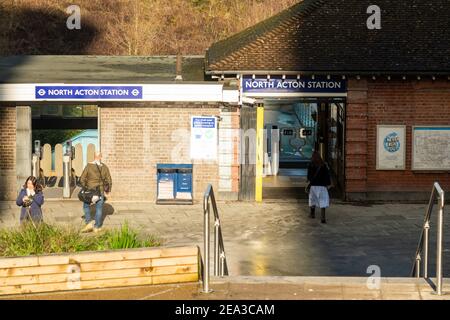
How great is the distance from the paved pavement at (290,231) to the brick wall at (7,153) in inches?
15.6

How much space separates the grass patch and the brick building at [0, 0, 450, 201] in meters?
10.4

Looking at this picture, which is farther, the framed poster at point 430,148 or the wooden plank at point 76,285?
the framed poster at point 430,148

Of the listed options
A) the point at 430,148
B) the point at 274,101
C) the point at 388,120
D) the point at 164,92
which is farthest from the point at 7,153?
the point at 430,148

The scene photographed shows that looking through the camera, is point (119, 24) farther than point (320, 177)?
Yes

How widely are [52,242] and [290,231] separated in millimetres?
8334

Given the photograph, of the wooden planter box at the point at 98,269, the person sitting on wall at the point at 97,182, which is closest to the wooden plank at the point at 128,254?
the wooden planter box at the point at 98,269

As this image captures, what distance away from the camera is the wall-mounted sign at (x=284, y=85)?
2311 cm

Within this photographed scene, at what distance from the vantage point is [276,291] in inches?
450

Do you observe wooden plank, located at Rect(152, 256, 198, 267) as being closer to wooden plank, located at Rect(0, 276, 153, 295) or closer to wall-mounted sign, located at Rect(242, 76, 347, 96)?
wooden plank, located at Rect(0, 276, 153, 295)

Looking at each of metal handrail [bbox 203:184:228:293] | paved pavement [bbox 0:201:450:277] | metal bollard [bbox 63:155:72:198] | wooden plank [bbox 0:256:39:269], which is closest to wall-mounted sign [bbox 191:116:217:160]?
paved pavement [bbox 0:201:450:277]

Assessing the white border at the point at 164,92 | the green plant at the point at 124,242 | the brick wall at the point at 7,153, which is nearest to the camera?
the green plant at the point at 124,242

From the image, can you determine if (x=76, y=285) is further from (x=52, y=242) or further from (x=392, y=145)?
(x=392, y=145)

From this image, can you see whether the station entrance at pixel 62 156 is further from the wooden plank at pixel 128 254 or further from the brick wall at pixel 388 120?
the wooden plank at pixel 128 254
